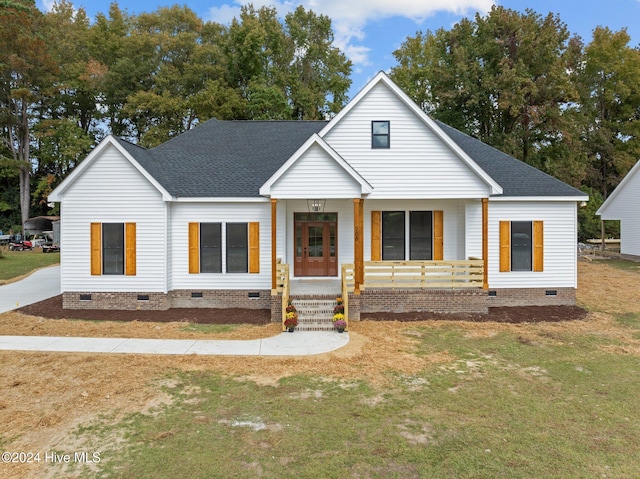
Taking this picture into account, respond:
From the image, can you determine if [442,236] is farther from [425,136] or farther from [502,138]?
[502,138]

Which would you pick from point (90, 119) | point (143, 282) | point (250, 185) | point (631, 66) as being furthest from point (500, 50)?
point (90, 119)

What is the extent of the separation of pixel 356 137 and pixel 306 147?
2504mm

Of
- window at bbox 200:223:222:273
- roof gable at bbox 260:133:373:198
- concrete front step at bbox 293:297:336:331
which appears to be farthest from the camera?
window at bbox 200:223:222:273

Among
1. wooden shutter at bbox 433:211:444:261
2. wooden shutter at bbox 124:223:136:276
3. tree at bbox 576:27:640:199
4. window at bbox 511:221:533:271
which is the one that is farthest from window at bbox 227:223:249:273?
tree at bbox 576:27:640:199

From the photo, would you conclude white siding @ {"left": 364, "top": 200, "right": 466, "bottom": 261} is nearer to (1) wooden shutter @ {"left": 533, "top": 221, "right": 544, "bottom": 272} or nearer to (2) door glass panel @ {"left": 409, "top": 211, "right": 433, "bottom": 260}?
(2) door glass panel @ {"left": 409, "top": 211, "right": 433, "bottom": 260}

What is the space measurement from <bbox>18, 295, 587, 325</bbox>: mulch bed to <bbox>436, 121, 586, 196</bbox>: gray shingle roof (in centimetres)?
399

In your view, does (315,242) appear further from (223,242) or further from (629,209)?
(629,209)

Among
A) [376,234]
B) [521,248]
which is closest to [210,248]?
[376,234]

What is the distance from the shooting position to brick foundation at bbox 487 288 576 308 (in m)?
14.2

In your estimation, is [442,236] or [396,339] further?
[442,236]

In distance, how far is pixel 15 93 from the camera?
1533 inches

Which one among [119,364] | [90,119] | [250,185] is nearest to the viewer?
[119,364]

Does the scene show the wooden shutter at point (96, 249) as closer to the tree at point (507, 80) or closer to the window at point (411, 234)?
the window at point (411, 234)

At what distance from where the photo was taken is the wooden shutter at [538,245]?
14.2 m
